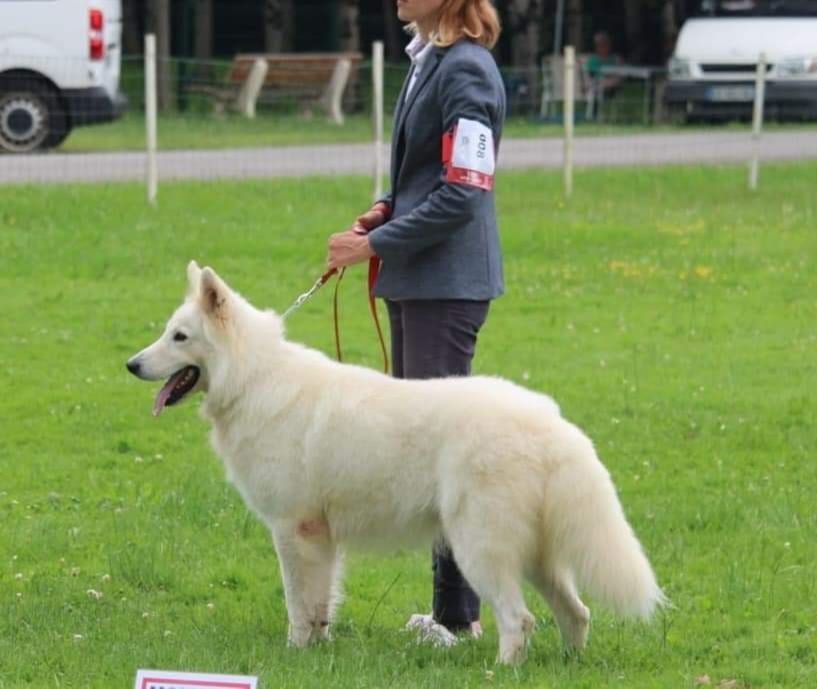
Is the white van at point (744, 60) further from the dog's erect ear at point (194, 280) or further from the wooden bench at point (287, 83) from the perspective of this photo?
the dog's erect ear at point (194, 280)

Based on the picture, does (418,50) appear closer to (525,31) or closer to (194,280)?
(194,280)

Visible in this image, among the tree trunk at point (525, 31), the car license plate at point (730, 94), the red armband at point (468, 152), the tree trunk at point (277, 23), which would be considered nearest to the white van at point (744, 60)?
the car license plate at point (730, 94)

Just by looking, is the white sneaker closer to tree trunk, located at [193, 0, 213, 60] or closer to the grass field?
the grass field

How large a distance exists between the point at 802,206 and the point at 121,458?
38.6 ft

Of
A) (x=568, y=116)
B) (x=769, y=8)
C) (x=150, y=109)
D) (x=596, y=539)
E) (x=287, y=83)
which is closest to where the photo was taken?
(x=596, y=539)

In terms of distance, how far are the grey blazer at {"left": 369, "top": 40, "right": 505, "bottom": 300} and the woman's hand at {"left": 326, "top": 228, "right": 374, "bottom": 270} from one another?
0.04 meters

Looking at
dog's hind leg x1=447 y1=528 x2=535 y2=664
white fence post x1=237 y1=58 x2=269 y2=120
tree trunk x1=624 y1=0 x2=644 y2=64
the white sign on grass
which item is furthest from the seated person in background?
the white sign on grass

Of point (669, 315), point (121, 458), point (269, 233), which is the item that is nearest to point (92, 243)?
point (269, 233)

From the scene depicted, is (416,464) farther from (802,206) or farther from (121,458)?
(802,206)

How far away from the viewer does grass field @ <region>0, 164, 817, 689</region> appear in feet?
19.5

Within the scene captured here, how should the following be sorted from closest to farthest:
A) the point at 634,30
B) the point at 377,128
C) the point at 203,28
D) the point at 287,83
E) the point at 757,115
A: 1. the point at 377,128
2. the point at 757,115
3. the point at 287,83
4. the point at 203,28
5. the point at 634,30

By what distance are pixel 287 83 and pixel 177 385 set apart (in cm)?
2482

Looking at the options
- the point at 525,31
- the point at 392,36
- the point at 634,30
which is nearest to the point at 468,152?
the point at 525,31

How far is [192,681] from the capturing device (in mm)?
4473
